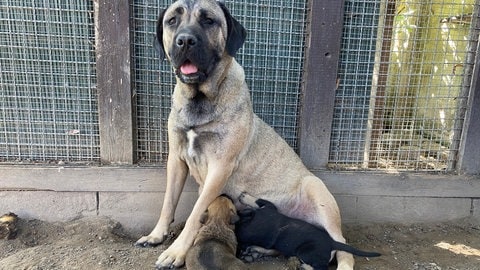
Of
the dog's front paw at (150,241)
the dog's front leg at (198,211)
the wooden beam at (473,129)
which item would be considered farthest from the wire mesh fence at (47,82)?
the wooden beam at (473,129)

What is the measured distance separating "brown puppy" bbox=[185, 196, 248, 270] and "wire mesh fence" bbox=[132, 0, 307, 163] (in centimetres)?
102

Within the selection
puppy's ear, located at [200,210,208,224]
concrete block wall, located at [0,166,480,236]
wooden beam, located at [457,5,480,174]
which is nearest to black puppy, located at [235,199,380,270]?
puppy's ear, located at [200,210,208,224]

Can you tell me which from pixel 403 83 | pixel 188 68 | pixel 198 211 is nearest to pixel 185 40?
pixel 188 68

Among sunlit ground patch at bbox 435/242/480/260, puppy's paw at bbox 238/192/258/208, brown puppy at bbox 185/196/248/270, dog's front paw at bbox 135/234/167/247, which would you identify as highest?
puppy's paw at bbox 238/192/258/208

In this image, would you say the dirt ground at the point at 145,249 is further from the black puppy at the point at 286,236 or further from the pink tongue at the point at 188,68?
the pink tongue at the point at 188,68

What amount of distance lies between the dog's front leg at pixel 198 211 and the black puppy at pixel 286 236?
0.32 m

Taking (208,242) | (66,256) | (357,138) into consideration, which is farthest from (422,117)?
(66,256)

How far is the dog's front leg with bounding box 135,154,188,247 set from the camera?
133 inches

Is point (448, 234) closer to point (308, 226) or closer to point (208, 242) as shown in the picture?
point (308, 226)

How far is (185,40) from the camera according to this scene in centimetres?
276

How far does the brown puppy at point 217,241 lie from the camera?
264 cm

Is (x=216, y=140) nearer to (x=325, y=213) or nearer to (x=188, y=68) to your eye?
(x=188, y=68)

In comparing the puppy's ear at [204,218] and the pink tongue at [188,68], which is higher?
the pink tongue at [188,68]

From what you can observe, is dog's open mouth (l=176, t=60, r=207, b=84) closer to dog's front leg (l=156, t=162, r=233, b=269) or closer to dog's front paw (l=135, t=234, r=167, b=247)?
dog's front leg (l=156, t=162, r=233, b=269)
